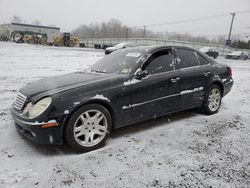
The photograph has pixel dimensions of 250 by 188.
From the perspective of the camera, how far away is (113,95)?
303 cm

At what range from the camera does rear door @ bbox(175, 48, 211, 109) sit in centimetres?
387

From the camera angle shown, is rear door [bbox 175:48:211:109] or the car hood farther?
rear door [bbox 175:48:211:109]

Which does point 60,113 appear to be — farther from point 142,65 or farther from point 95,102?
point 142,65

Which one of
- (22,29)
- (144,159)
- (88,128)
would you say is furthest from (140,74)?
(22,29)

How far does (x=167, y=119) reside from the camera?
165 inches

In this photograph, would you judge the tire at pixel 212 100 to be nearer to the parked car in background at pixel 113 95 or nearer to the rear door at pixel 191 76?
the parked car in background at pixel 113 95

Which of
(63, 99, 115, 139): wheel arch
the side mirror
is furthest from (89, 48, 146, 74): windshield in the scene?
(63, 99, 115, 139): wheel arch

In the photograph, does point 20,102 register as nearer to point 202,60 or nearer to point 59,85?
point 59,85

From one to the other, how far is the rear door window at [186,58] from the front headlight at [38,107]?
2.39 metres

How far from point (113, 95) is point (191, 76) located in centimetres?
175

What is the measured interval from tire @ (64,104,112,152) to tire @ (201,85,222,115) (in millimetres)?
2324

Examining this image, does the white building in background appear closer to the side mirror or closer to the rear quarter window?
the rear quarter window

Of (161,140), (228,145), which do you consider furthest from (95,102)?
(228,145)

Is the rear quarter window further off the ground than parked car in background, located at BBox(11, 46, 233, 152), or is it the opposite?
the rear quarter window
